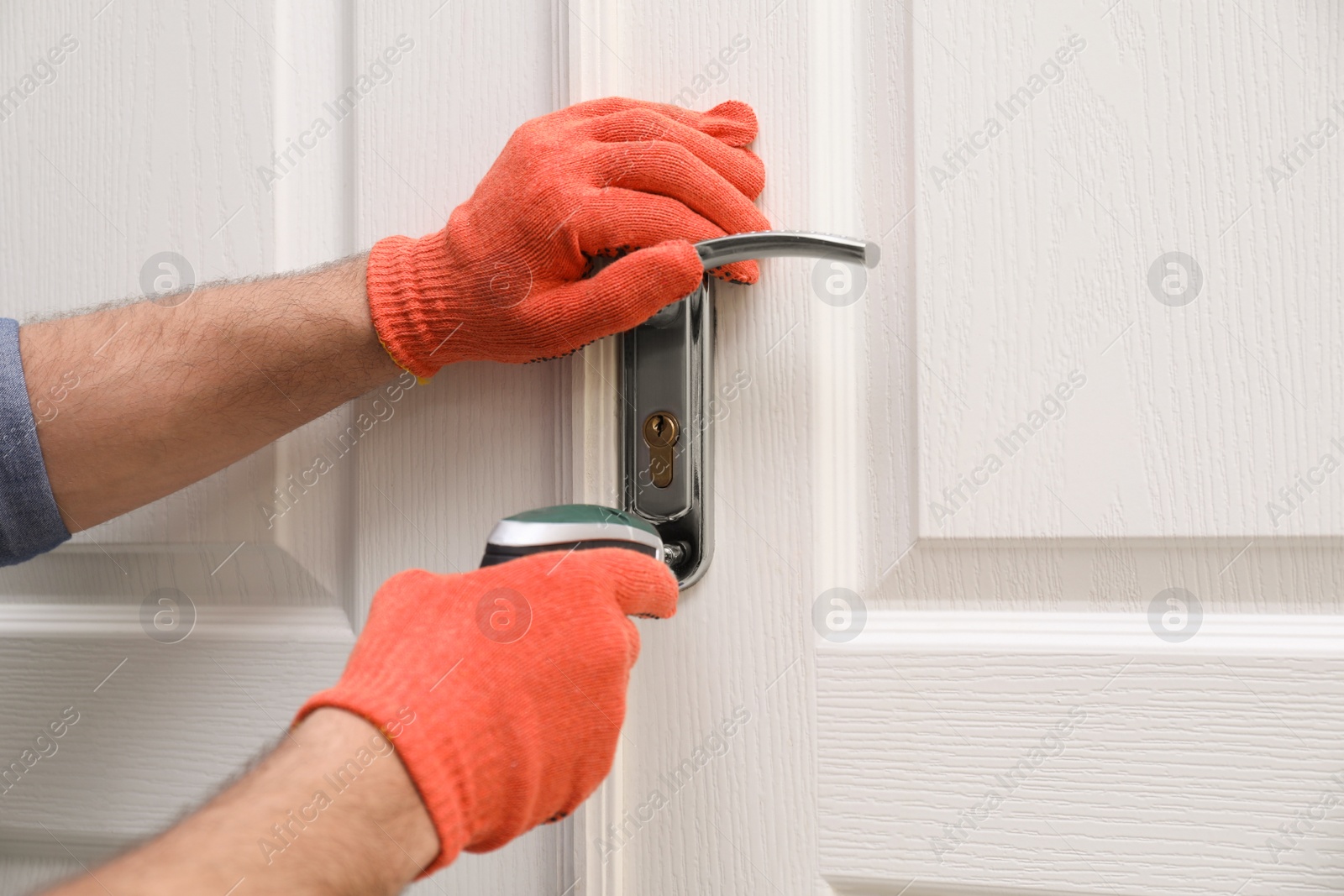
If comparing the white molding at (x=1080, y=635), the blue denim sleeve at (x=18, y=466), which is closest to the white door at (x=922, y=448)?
the white molding at (x=1080, y=635)

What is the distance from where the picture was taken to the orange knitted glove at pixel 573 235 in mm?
442

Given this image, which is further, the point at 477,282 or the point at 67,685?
the point at 67,685

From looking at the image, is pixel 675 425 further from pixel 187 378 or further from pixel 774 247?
pixel 187 378

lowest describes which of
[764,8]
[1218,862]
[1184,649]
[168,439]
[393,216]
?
[1218,862]

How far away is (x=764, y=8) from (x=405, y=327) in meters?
0.28

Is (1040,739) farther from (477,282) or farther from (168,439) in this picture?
(168,439)

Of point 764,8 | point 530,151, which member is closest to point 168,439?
point 530,151

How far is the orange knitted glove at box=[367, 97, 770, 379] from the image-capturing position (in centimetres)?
44

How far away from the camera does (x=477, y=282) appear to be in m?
0.46

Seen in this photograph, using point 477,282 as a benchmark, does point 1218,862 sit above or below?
below

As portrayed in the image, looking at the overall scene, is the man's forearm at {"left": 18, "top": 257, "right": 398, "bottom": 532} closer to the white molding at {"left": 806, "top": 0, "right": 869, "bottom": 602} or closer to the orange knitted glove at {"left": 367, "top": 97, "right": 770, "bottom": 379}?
the orange knitted glove at {"left": 367, "top": 97, "right": 770, "bottom": 379}

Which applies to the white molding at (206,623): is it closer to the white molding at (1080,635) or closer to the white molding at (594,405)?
the white molding at (594,405)

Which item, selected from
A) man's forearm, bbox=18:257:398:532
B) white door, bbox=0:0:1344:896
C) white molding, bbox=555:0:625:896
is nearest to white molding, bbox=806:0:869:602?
white door, bbox=0:0:1344:896

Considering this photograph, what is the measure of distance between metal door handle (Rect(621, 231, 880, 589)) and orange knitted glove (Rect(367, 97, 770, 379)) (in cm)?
3
